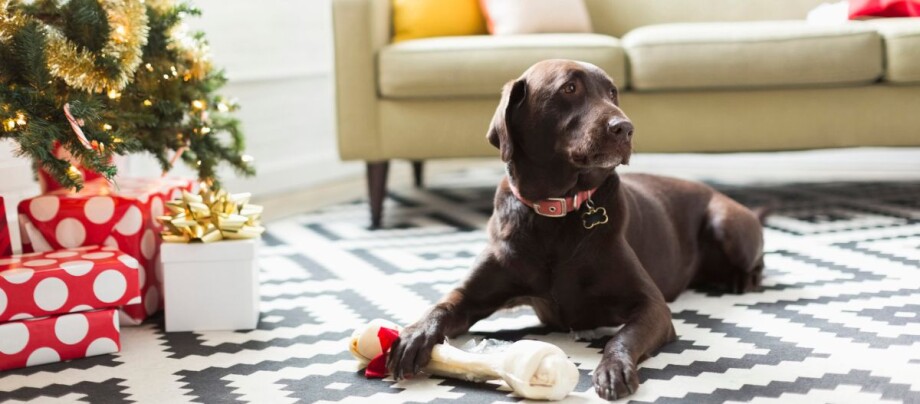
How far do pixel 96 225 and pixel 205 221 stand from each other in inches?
10.3

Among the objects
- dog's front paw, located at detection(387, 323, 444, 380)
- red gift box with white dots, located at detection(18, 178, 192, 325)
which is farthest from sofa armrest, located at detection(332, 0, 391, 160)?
dog's front paw, located at detection(387, 323, 444, 380)

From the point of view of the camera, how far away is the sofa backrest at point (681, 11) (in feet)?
13.2

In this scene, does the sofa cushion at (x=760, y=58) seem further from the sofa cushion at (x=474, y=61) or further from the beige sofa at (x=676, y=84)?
the sofa cushion at (x=474, y=61)

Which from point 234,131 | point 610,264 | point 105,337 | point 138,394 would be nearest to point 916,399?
point 610,264

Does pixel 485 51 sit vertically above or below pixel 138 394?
above

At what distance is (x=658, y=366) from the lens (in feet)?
6.09

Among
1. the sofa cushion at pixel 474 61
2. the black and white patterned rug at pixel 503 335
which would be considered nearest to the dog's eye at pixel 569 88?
the black and white patterned rug at pixel 503 335

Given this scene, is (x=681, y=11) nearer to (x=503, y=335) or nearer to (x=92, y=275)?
(x=503, y=335)

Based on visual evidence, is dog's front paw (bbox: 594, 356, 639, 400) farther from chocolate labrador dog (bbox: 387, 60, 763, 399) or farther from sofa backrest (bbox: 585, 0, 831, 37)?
sofa backrest (bbox: 585, 0, 831, 37)

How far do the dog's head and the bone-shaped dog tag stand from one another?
7cm

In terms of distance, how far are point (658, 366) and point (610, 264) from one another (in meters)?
0.24

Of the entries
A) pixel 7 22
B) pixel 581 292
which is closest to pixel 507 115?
pixel 581 292

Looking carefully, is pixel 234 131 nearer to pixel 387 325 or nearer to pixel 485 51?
pixel 485 51

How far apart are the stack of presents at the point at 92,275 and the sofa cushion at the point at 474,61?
36.2 inches
